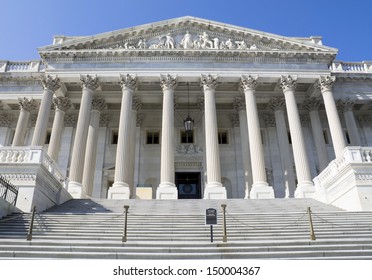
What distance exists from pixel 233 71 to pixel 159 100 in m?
8.23

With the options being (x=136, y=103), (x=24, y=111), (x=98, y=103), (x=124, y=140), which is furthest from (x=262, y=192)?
(x=24, y=111)

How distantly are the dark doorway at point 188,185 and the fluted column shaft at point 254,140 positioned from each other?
26.8 ft

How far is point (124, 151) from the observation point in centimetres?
2466

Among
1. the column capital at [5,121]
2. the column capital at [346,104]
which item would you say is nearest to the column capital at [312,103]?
the column capital at [346,104]

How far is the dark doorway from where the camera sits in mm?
31203

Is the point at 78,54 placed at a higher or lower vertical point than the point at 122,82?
higher

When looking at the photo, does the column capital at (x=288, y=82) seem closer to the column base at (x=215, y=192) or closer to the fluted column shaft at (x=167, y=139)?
the fluted column shaft at (x=167, y=139)

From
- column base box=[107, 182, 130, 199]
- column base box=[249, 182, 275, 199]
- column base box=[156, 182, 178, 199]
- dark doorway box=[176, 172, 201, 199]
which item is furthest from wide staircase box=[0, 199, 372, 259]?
dark doorway box=[176, 172, 201, 199]

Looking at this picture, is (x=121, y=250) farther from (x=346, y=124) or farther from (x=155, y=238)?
(x=346, y=124)

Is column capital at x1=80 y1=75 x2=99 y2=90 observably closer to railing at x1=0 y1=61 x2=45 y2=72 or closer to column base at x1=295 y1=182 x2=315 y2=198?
railing at x1=0 y1=61 x2=45 y2=72
